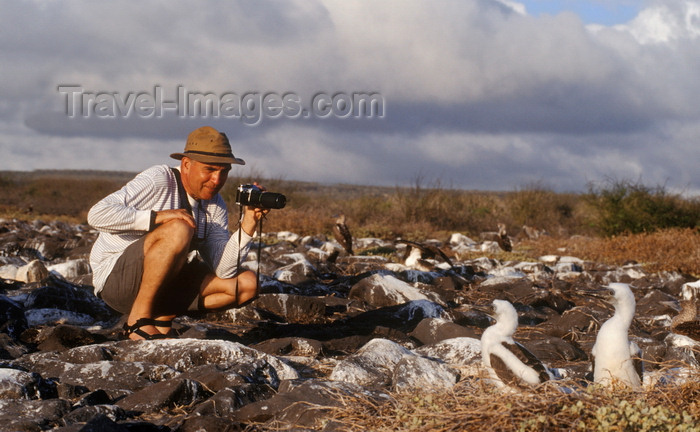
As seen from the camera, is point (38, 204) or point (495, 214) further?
point (38, 204)

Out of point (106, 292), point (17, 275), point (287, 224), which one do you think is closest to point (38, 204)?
point (287, 224)

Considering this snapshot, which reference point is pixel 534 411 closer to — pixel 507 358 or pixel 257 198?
pixel 507 358

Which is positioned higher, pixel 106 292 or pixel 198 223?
pixel 198 223

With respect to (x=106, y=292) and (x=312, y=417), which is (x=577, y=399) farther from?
(x=106, y=292)

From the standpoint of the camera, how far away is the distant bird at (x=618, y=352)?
3828 millimetres

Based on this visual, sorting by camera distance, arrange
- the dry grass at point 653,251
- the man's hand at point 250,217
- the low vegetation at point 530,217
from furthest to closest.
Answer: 1. the low vegetation at point 530,217
2. the dry grass at point 653,251
3. the man's hand at point 250,217

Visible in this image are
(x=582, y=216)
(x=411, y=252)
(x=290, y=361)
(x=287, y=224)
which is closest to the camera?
(x=290, y=361)

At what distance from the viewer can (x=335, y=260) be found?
10.4m

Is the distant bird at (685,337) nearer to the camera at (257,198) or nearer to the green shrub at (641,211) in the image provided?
the camera at (257,198)

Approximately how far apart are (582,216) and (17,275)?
18.9 metres

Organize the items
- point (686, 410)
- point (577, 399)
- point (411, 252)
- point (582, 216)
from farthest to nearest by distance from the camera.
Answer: point (582, 216), point (411, 252), point (686, 410), point (577, 399)

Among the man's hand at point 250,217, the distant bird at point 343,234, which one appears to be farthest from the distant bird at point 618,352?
the distant bird at point 343,234

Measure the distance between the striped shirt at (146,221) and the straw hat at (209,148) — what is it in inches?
10.3

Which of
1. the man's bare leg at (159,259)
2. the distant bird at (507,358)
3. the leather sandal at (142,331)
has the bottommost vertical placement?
the leather sandal at (142,331)
